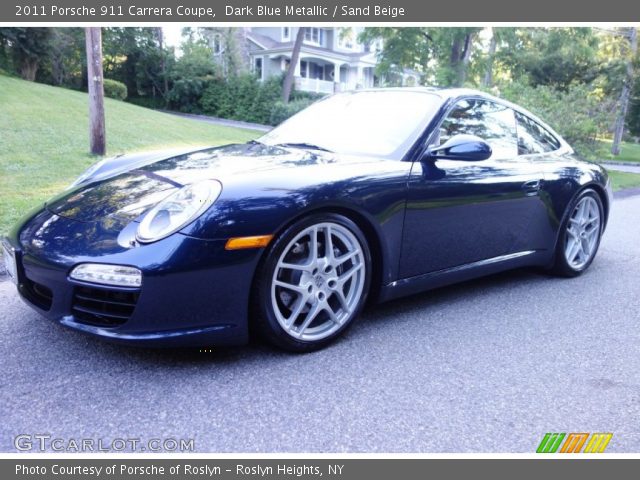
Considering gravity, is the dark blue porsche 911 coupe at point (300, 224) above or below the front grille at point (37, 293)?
above

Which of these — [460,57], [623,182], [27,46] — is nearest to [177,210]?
[623,182]

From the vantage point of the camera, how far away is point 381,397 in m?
2.42

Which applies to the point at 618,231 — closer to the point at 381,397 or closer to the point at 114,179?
the point at 381,397

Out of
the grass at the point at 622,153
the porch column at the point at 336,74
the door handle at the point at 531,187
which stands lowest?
the grass at the point at 622,153

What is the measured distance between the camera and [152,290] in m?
2.30

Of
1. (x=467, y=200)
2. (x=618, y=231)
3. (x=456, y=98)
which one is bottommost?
(x=618, y=231)

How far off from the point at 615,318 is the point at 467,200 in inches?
48.7

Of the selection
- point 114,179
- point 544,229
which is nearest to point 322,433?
point 114,179

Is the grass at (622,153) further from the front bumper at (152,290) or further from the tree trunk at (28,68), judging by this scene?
the tree trunk at (28,68)

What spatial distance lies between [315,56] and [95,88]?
30684 mm

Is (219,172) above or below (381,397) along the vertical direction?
above

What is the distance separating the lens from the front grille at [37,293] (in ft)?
8.19

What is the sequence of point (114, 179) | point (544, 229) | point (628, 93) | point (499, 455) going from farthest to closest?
point (628, 93)
point (544, 229)
point (114, 179)
point (499, 455)

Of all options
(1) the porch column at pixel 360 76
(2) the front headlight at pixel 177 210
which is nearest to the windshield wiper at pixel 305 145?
(2) the front headlight at pixel 177 210
